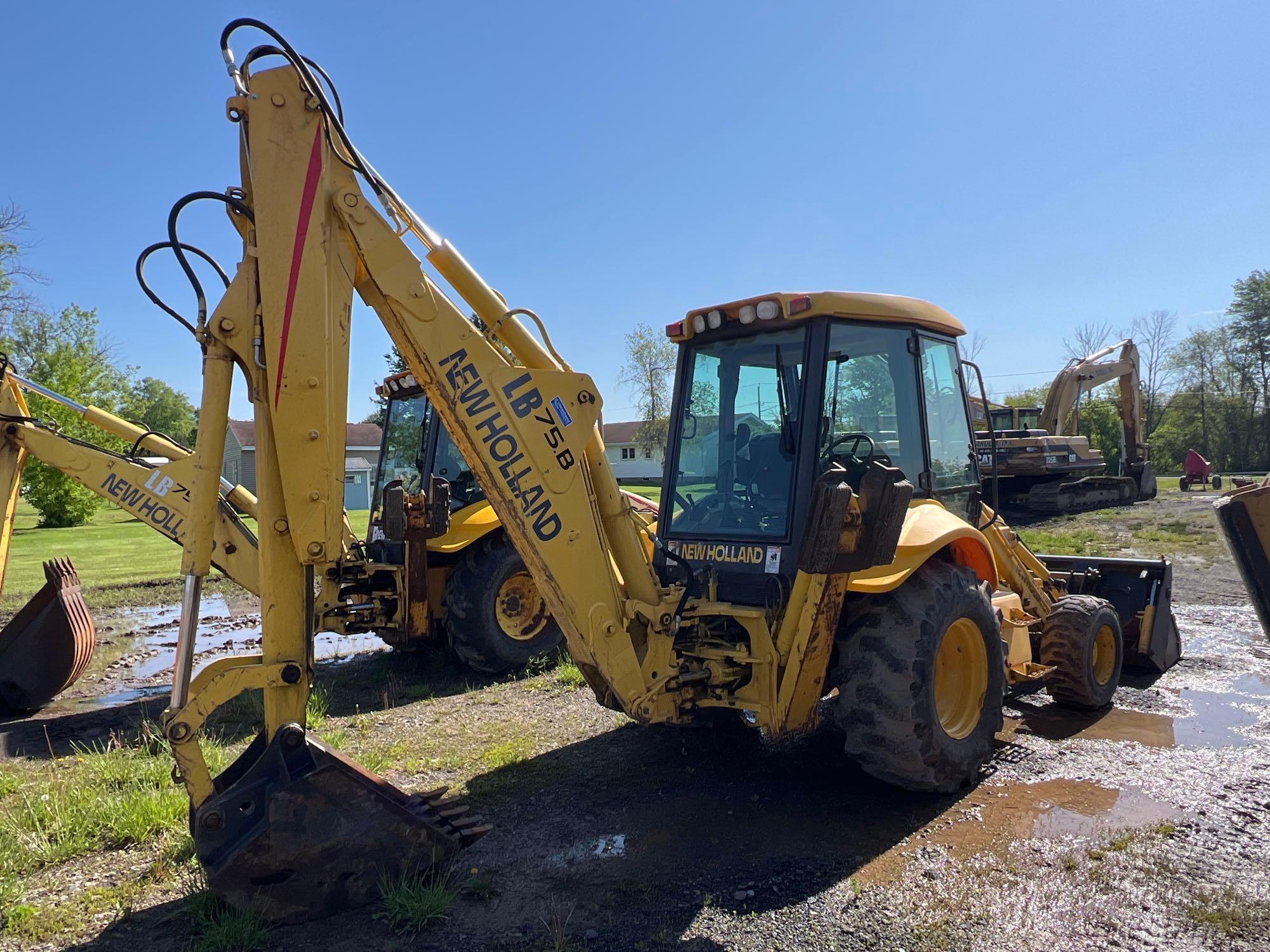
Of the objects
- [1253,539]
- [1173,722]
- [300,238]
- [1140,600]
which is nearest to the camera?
[1253,539]

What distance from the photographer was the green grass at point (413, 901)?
3.22m

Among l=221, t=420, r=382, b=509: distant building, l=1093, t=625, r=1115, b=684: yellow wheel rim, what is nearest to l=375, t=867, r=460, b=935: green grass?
l=1093, t=625, r=1115, b=684: yellow wheel rim

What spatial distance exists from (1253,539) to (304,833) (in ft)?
10.7

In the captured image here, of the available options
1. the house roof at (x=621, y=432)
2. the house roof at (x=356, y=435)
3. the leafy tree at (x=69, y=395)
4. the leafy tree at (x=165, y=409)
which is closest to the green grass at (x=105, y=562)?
the leafy tree at (x=69, y=395)

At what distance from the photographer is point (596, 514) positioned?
13.2ft

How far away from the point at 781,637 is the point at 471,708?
3.22m

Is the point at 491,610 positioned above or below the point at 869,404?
below

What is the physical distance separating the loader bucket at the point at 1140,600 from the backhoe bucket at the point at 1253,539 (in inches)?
164

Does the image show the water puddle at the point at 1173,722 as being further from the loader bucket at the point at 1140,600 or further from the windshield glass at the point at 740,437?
the windshield glass at the point at 740,437

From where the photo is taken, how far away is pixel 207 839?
3123mm

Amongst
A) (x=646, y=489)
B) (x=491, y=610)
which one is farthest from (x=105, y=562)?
(x=491, y=610)

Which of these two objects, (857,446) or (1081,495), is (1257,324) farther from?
(857,446)

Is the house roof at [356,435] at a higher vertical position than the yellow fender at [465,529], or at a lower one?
higher

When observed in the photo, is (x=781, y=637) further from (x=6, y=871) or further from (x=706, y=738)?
(x=6, y=871)
